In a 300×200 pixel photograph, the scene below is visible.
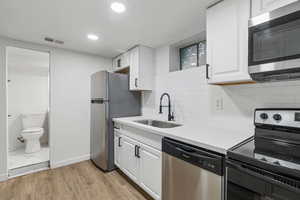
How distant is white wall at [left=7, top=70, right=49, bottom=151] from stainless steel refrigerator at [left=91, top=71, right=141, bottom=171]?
2.20 m

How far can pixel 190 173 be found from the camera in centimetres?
119

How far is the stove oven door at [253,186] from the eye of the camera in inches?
27.4

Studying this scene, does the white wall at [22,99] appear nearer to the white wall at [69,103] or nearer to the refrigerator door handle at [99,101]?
the white wall at [69,103]

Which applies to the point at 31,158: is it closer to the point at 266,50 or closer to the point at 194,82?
the point at 194,82

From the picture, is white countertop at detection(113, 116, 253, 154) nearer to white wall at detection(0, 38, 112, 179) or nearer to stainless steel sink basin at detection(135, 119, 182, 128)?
stainless steel sink basin at detection(135, 119, 182, 128)

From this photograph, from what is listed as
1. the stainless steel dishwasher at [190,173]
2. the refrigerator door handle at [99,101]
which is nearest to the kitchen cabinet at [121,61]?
the refrigerator door handle at [99,101]

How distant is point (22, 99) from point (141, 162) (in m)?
3.69

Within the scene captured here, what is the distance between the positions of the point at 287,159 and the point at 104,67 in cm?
320

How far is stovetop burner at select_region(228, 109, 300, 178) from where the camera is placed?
76cm

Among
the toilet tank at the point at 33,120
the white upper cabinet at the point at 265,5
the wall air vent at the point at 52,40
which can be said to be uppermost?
the wall air vent at the point at 52,40

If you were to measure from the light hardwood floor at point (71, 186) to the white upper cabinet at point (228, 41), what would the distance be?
1.75m

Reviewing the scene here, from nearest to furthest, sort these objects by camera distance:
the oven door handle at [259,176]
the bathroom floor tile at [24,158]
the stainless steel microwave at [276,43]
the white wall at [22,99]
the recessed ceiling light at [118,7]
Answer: the oven door handle at [259,176], the stainless steel microwave at [276,43], the recessed ceiling light at [118,7], the bathroom floor tile at [24,158], the white wall at [22,99]

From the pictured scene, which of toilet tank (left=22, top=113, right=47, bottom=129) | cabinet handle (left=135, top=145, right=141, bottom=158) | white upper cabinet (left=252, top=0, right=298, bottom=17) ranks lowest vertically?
cabinet handle (left=135, top=145, right=141, bottom=158)

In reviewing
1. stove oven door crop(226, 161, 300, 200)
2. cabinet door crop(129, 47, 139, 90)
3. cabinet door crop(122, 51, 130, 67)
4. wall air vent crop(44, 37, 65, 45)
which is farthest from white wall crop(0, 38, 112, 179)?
stove oven door crop(226, 161, 300, 200)
